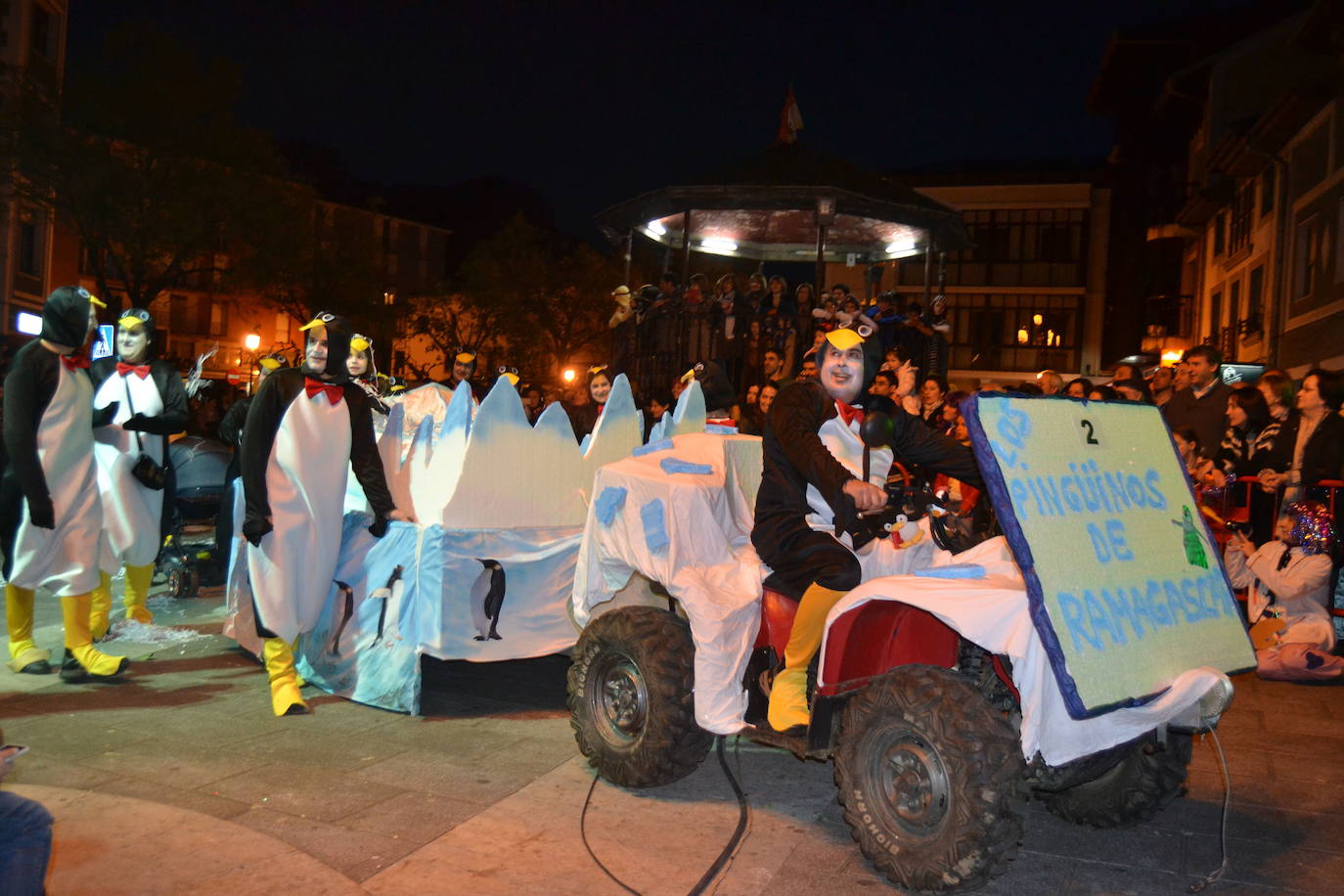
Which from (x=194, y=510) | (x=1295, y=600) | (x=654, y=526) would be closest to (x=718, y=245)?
(x=194, y=510)

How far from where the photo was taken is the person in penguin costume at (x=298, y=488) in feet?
20.3

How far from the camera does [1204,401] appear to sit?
9.67 meters

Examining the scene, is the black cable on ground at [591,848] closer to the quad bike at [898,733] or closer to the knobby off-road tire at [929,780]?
the quad bike at [898,733]

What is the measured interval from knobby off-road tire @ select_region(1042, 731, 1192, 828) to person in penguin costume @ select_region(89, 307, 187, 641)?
236 inches

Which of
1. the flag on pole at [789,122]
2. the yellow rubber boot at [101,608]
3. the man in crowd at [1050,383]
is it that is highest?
the flag on pole at [789,122]

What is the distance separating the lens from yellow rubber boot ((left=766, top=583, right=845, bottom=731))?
4.44m

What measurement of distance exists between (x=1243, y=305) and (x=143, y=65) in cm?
2989

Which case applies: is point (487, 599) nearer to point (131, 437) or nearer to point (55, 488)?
point (55, 488)

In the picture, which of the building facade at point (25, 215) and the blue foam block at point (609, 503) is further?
the building facade at point (25, 215)

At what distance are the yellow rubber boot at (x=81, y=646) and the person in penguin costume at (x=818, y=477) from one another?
4361 mm

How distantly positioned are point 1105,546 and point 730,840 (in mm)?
1881

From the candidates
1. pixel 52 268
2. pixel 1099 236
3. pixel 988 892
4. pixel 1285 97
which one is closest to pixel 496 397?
pixel 988 892

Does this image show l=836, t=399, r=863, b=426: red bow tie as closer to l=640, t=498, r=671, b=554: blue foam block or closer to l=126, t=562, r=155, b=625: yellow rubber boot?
l=640, t=498, r=671, b=554: blue foam block

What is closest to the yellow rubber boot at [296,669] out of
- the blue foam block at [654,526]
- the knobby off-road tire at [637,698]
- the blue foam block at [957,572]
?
the knobby off-road tire at [637,698]
